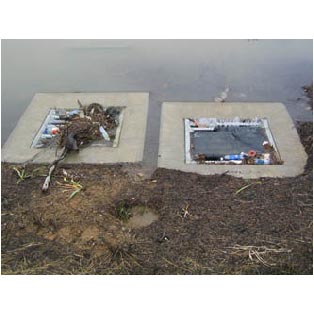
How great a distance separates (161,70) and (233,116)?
1420 mm

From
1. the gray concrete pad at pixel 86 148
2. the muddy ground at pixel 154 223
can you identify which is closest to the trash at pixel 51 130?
the gray concrete pad at pixel 86 148

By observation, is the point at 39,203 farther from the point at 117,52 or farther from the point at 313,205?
the point at 117,52

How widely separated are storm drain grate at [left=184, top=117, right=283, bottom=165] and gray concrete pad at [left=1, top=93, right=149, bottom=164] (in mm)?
606

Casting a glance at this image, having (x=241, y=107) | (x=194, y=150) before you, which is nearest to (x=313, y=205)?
(x=194, y=150)

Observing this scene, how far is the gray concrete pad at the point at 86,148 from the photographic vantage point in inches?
200

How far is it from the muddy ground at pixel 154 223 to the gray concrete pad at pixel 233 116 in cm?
17

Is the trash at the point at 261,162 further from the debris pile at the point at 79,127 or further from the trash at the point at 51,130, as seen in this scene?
the trash at the point at 51,130

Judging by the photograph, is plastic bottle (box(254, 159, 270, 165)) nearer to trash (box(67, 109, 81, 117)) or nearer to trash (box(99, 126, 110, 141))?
trash (box(99, 126, 110, 141))

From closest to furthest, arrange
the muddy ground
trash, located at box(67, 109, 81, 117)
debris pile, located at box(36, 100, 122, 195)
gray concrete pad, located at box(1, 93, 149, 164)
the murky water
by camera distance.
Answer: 1. the muddy ground
2. gray concrete pad, located at box(1, 93, 149, 164)
3. debris pile, located at box(36, 100, 122, 195)
4. trash, located at box(67, 109, 81, 117)
5. the murky water

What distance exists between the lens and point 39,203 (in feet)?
14.4

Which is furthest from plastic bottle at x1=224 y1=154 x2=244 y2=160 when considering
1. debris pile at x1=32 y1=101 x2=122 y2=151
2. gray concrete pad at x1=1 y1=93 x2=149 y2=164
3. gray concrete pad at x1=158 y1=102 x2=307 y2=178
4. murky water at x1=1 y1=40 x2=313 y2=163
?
debris pile at x1=32 y1=101 x2=122 y2=151

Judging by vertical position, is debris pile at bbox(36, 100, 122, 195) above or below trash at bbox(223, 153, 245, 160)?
above

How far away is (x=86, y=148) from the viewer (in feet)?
17.2

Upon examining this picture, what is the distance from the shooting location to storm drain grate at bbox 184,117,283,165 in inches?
199
